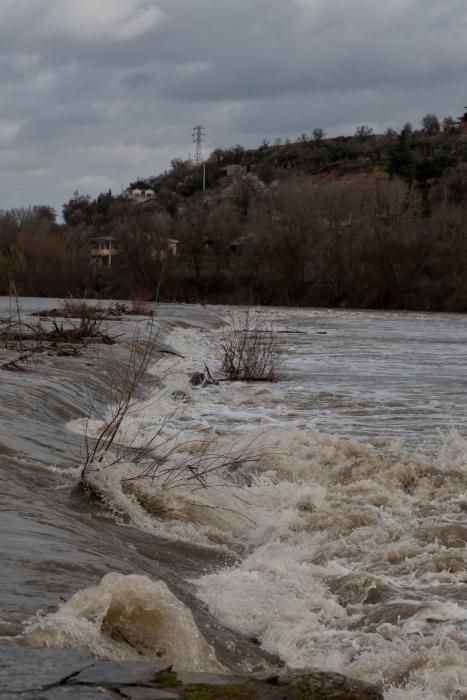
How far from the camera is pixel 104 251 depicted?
9212cm

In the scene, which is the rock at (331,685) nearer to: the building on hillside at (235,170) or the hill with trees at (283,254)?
the hill with trees at (283,254)

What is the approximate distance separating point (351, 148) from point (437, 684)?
146 m

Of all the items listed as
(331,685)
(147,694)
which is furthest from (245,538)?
(147,694)

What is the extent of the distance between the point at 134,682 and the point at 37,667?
428 mm

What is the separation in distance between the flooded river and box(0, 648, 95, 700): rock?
21cm

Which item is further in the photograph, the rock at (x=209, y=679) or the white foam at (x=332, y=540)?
the white foam at (x=332, y=540)

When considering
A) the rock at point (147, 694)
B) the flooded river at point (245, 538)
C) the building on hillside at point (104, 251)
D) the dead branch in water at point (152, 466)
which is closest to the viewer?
the rock at point (147, 694)

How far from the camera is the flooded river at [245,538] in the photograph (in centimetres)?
468

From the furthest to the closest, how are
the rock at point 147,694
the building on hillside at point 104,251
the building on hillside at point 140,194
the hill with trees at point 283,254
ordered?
the building on hillside at point 140,194 → the building on hillside at point 104,251 → the hill with trees at point 283,254 → the rock at point 147,694

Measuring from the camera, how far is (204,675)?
379 cm

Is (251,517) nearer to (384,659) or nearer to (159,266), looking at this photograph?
(384,659)

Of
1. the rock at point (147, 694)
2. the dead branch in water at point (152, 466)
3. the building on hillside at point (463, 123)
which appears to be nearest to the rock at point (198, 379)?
the dead branch in water at point (152, 466)

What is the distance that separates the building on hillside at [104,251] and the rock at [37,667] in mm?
70697

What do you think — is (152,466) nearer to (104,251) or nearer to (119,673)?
(119,673)
